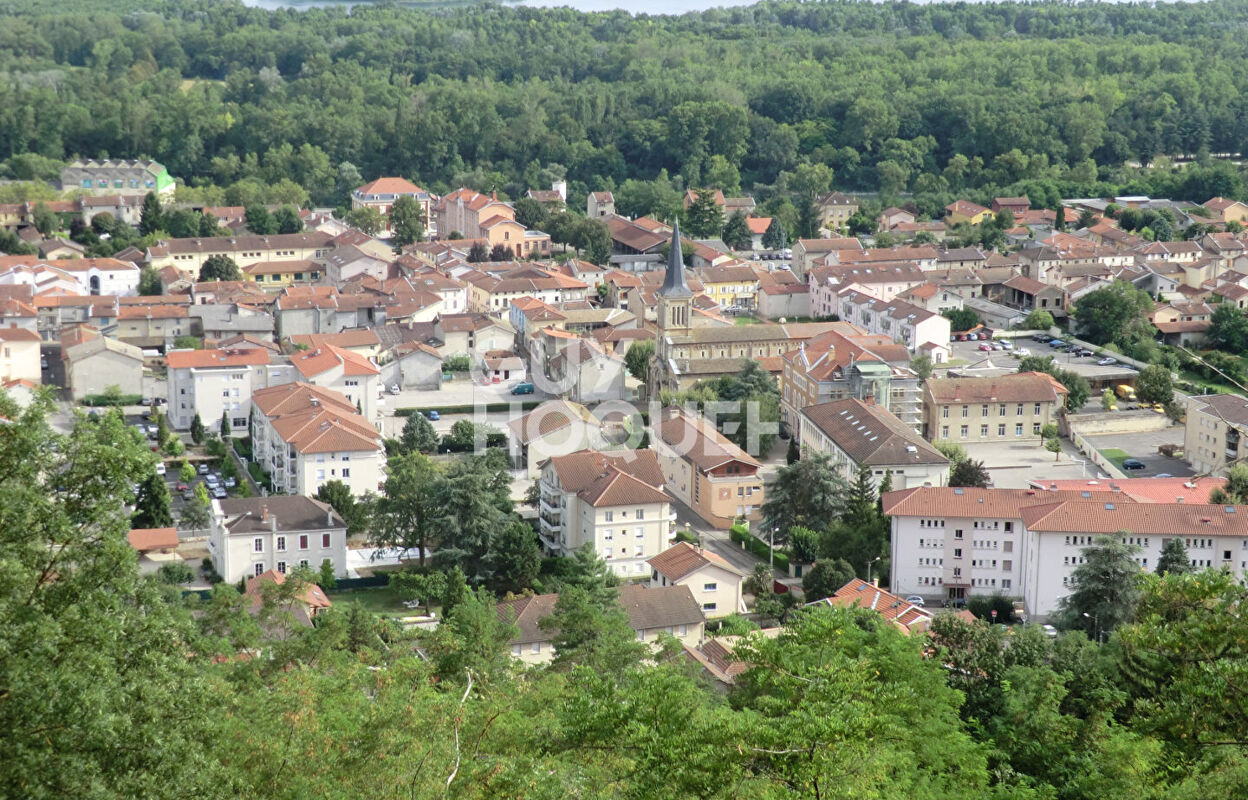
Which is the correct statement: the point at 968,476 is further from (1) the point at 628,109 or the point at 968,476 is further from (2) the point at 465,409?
(1) the point at 628,109

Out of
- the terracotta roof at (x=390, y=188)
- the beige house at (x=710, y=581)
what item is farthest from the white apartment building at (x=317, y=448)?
the terracotta roof at (x=390, y=188)

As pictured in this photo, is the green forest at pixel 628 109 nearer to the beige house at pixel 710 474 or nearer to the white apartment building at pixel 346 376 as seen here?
the white apartment building at pixel 346 376

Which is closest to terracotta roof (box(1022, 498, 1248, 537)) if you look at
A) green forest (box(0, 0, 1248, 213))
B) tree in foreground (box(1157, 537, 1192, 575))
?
tree in foreground (box(1157, 537, 1192, 575))

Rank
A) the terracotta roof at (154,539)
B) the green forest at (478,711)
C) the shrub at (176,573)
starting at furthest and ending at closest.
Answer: the terracotta roof at (154,539)
the shrub at (176,573)
the green forest at (478,711)

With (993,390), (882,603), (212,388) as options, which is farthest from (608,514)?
(212,388)

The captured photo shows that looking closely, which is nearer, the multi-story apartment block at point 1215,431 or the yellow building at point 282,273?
the multi-story apartment block at point 1215,431

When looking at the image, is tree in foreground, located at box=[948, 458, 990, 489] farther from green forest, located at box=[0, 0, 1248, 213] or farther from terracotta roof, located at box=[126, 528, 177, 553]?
green forest, located at box=[0, 0, 1248, 213]

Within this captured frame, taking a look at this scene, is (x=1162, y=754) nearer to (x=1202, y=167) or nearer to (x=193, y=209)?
(x=193, y=209)
